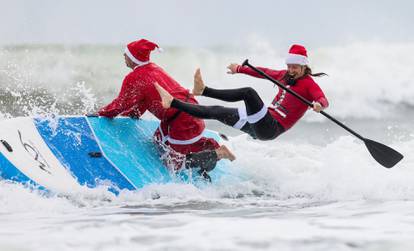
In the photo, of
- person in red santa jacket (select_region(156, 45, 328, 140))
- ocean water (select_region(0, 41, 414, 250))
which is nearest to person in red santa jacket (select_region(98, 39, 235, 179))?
person in red santa jacket (select_region(156, 45, 328, 140))

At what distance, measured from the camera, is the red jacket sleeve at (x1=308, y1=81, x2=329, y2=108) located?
6.20 m

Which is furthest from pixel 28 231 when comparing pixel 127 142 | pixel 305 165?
pixel 305 165

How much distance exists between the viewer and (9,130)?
5.79 metres

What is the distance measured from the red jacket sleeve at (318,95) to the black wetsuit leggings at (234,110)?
0.43m

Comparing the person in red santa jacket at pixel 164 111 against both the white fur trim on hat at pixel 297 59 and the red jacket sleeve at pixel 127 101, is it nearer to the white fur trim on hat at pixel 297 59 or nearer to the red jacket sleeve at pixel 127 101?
the red jacket sleeve at pixel 127 101

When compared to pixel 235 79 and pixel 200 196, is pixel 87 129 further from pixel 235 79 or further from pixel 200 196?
pixel 235 79

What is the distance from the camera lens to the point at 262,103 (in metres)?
6.16

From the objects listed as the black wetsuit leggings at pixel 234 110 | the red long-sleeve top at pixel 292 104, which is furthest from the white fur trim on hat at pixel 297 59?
the black wetsuit leggings at pixel 234 110

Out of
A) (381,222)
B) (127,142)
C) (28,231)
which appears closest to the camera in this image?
(28,231)

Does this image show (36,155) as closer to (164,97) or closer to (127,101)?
(127,101)

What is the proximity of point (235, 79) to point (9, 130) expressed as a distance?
11.9 metres

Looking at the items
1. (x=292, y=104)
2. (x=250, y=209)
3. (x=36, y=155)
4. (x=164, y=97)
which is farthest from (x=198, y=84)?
(x=36, y=155)

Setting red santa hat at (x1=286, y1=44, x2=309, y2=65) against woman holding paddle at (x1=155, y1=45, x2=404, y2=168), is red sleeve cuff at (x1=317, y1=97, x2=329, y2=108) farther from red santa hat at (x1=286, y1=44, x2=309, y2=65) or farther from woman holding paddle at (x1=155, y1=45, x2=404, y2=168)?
red santa hat at (x1=286, y1=44, x2=309, y2=65)

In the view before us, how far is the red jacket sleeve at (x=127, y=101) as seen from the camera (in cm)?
618
